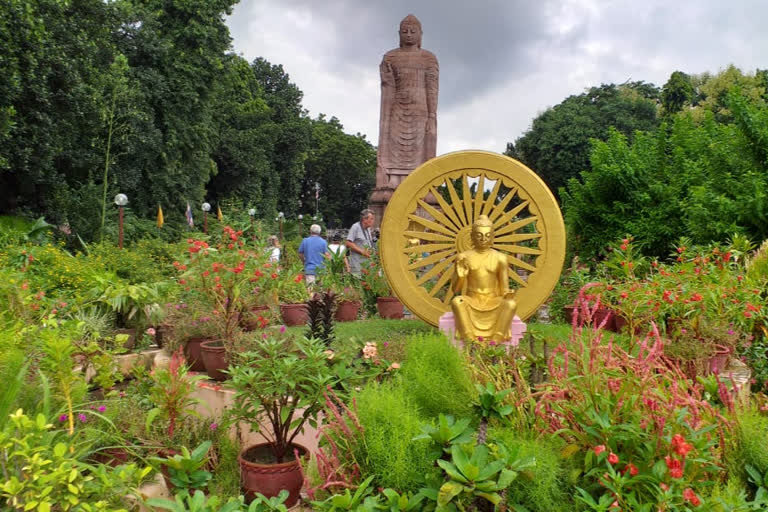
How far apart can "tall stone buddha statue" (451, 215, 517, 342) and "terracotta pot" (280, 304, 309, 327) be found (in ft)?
8.07

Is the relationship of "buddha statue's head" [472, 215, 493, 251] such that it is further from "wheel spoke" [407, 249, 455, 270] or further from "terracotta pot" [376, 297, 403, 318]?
"terracotta pot" [376, 297, 403, 318]

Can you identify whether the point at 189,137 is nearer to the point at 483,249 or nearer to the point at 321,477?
the point at 483,249

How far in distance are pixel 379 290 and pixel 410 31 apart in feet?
22.5

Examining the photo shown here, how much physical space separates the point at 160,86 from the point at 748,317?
58.5 feet

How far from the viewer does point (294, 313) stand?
6227mm

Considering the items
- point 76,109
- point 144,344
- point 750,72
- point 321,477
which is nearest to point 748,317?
point 321,477

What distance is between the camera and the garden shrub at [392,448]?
6.13ft

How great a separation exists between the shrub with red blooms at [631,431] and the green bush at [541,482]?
3.1 inches

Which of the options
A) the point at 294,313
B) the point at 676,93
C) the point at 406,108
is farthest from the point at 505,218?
the point at 676,93

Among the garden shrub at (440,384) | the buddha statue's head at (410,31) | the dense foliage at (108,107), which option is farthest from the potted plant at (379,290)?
the buddha statue's head at (410,31)

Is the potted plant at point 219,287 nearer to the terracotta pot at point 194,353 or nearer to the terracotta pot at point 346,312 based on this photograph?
the terracotta pot at point 194,353

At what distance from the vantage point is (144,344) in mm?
4859

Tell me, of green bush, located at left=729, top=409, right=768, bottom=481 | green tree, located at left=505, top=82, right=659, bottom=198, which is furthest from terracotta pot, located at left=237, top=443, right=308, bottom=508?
green tree, located at left=505, top=82, right=659, bottom=198

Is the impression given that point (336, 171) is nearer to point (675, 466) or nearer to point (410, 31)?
point (410, 31)
